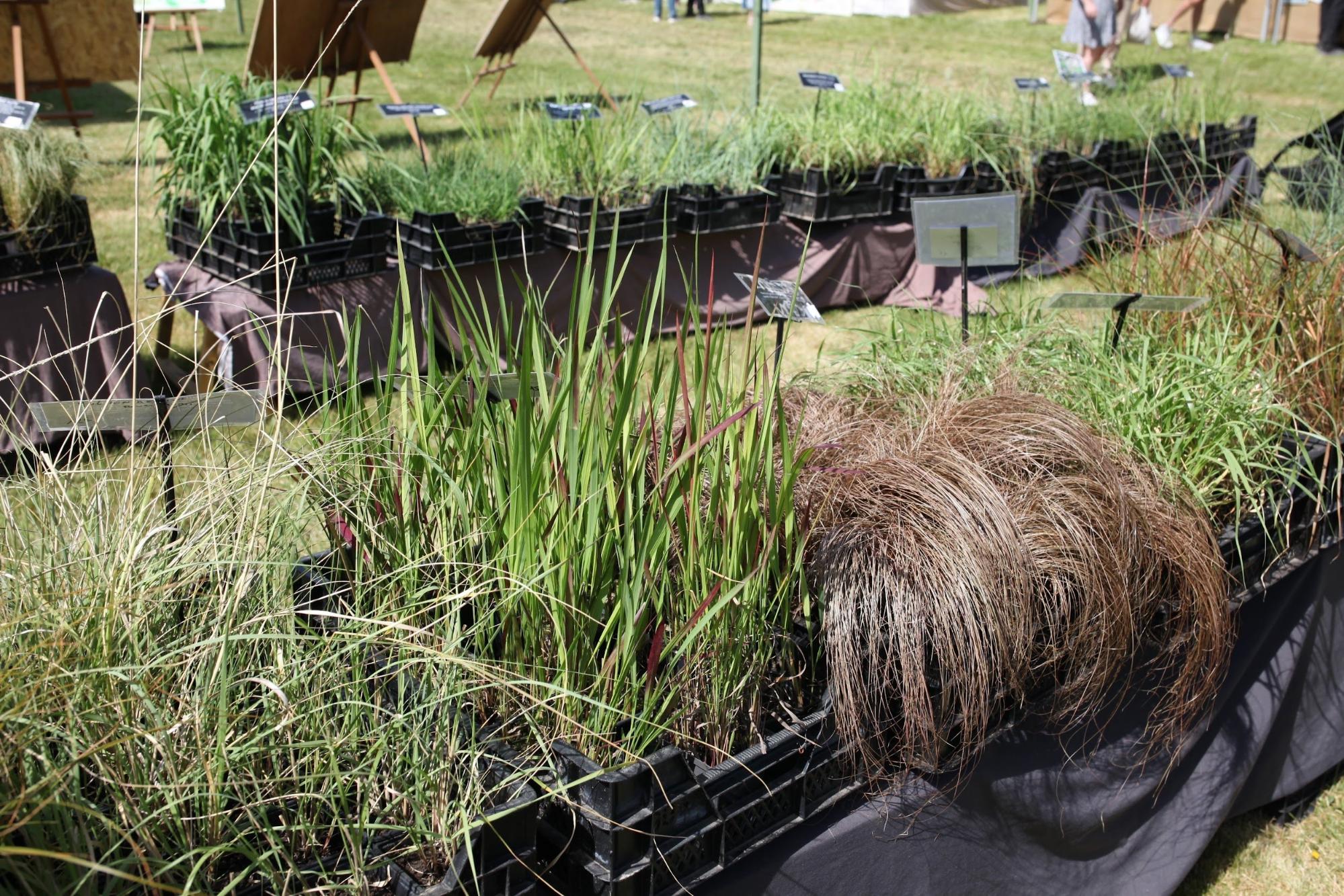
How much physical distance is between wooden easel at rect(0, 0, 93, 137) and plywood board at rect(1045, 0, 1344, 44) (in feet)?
37.7

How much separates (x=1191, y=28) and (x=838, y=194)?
10.8 meters

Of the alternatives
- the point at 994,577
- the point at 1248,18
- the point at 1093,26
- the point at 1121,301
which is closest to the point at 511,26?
the point at 1093,26

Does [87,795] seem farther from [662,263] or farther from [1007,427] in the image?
[1007,427]

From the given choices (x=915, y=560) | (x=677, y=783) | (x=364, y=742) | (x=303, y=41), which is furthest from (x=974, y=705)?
(x=303, y=41)

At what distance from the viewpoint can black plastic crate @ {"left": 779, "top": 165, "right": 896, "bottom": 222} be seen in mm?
4902

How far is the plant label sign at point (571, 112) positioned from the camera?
4355 mm

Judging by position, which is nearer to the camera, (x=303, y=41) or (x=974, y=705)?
(x=974, y=705)

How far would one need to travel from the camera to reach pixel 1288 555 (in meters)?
2.35

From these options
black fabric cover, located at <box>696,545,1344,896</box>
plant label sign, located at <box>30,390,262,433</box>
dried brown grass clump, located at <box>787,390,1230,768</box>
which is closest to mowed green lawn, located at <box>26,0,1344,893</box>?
black fabric cover, located at <box>696,545,1344,896</box>

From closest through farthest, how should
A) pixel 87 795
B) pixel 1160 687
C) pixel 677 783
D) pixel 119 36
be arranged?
pixel 87 795
pixel 677 783
pixel 1160 687
pixel 119 36

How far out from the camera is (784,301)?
6.40 ft

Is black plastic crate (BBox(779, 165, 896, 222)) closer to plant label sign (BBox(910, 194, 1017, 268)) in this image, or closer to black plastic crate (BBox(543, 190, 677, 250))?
black plastic crate (BBox(543, 190, 677, 250))

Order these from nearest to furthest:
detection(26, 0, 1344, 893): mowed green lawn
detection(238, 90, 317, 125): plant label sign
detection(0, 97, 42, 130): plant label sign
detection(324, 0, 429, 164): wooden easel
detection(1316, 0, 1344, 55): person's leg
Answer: detection(0, 97, 42, 130): plant label sign < detection(238, 90, 317, 125): plant label sign < detection(324, 0, 429, 164): wooden easel < detection(26, 0, 1344, 893): mowed green lawn < detection(1316, 0, 1344, 55): person's leg

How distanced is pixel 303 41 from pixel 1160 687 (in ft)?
16.5
